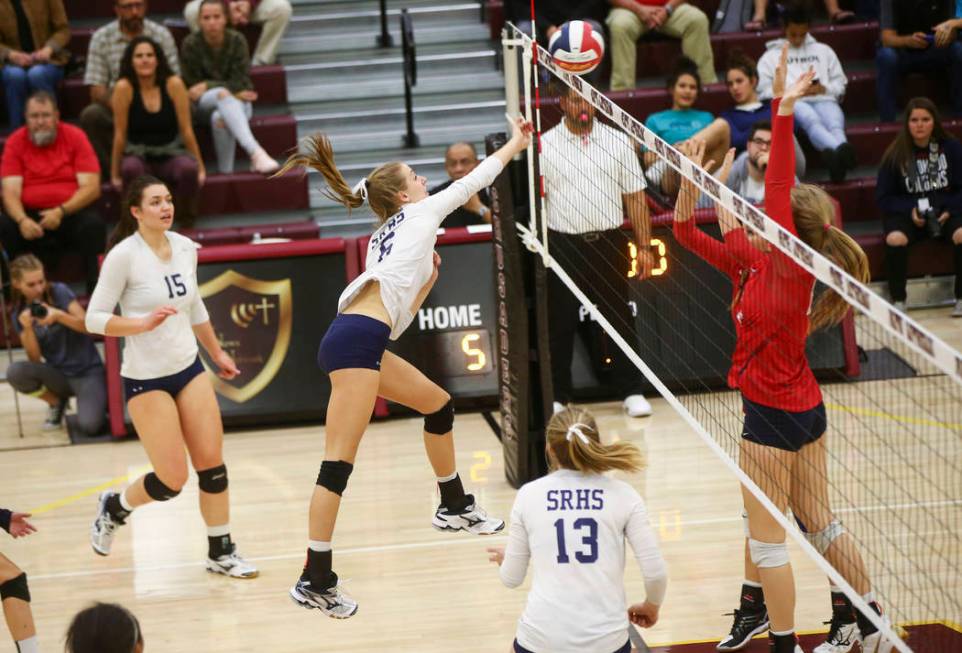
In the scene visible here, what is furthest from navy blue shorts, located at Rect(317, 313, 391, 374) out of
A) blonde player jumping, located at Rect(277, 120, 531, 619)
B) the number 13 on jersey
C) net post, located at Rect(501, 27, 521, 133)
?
net post, located at Rect(501, 27, 521, 133)

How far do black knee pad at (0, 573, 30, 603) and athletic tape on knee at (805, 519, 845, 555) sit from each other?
3.33 meters

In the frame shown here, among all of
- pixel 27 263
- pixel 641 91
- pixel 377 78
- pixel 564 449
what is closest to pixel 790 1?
pixel 641 91

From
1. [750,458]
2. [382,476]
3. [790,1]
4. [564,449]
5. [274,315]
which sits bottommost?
[382,476]

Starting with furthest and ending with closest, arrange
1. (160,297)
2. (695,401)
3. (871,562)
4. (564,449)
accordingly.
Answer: (695,401)
(160,297)
(871,562)
(564,449)

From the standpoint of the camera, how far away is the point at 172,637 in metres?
6.49

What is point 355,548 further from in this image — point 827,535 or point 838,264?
point 838,264

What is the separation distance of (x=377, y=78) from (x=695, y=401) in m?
5.96

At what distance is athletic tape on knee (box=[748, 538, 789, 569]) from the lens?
5.21 metres

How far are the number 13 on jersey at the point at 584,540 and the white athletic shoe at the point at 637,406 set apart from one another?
17.3ft

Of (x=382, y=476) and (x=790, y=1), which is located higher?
(x=790, y=1)

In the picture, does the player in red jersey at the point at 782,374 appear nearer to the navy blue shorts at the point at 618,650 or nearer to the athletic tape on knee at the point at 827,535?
the athletic tape on knee at the point at 827,535

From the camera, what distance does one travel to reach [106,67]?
39.2 ft

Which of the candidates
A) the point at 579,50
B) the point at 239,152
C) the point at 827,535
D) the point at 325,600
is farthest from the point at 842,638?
the point at 239,152

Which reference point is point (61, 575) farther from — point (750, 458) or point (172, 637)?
point (750, 458)
